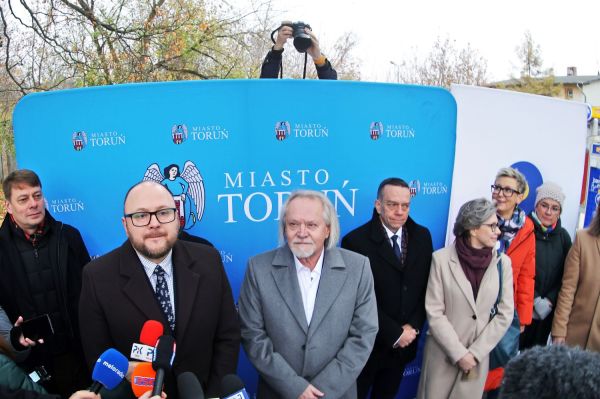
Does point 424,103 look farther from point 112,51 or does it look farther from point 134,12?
point 134,12

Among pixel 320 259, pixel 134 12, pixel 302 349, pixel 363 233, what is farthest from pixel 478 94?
pixel 134 12

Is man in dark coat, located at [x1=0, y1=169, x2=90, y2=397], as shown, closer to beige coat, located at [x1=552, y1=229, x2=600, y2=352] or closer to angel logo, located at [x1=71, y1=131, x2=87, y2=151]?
angel logo, located at [x1=71, y1=131, x2=87, y2=151]

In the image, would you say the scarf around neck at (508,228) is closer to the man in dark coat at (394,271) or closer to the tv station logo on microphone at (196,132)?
the man in dark coat at (394,271)

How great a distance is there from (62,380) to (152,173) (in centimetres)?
139

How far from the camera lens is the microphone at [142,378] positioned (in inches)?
60.2

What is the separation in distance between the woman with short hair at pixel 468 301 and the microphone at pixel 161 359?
1.87 metres

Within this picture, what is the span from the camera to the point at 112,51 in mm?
8453

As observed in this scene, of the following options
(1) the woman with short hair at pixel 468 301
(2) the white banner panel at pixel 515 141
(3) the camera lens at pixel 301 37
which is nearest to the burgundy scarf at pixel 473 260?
(1) the woman with short hair at pixel 468 301

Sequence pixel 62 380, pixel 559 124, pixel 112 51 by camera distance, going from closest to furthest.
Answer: pixel 62 380
pixel 559 124
pixel 112 51

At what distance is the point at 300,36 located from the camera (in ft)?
11.4

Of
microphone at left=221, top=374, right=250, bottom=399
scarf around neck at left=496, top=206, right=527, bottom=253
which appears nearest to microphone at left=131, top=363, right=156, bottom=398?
microphone at left=221, top=374, right=250, bottom=399

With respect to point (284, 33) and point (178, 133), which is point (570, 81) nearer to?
point (284, 33)

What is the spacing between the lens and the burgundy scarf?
2.84 meters

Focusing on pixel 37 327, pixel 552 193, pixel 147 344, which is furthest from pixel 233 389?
pixel 552 193
